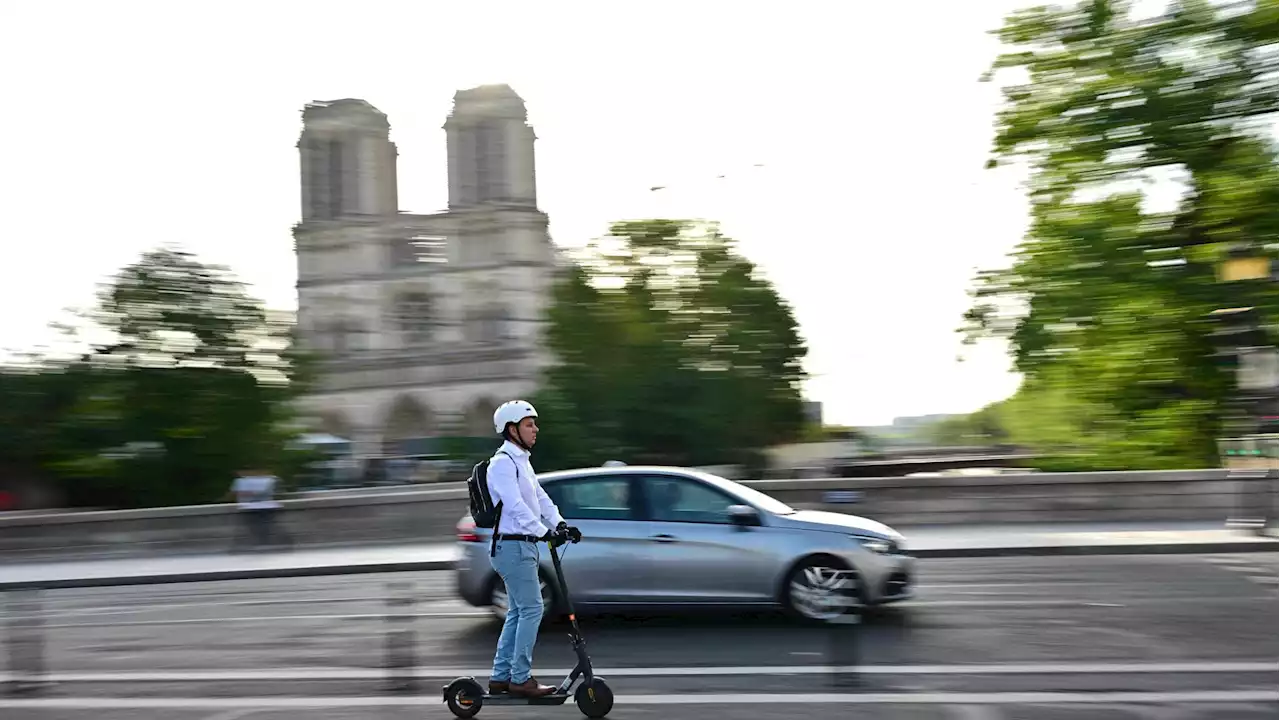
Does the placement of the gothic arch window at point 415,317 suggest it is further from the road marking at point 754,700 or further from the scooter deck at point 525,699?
the scooter deck at point 525,699

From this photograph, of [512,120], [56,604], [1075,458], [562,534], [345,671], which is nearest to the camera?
[562,534]

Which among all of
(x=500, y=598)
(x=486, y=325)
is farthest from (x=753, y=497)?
(x=486, y=325)

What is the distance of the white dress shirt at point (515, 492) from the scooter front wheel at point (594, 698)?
97 centimetres

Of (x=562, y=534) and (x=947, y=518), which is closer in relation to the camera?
(x=562, y=534)

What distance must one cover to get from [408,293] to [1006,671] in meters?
84.0

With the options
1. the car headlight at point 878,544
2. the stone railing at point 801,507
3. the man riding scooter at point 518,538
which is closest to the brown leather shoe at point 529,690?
the man riding scooter at point 518,538

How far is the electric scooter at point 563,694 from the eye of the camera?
7.75m

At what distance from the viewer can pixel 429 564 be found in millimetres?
19594

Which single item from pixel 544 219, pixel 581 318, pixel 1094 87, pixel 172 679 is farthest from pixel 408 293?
pixel 172 679

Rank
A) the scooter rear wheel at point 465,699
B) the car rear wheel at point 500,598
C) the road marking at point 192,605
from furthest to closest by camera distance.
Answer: the road marking at point 192,605 → the car rear wheel at point 500,598 → the scooter rear wheel at point 465,699

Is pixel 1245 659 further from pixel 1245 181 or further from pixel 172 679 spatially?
pixel 1245 181

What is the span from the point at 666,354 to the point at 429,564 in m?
14.1

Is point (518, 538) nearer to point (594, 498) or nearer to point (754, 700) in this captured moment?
point (754, 700)

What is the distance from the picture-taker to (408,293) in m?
90.9
